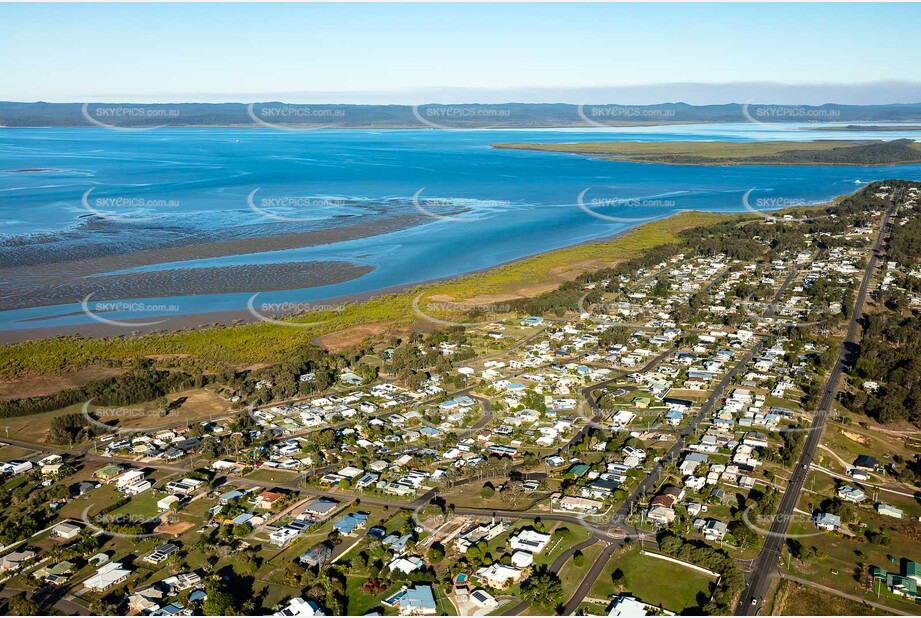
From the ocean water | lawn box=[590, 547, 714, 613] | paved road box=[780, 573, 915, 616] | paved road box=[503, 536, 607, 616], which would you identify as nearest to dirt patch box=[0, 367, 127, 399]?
the ocean water

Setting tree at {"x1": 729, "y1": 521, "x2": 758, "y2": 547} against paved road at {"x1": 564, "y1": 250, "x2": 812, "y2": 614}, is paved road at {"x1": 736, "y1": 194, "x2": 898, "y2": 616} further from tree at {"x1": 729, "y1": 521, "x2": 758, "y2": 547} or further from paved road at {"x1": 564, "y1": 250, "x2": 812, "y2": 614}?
paved road at {"x1": 564, "y1": 250, "x2": 812, "y2": 614}

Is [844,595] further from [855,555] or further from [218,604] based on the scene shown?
[218,604]

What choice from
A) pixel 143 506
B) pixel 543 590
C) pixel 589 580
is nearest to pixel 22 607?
pixel 143 506

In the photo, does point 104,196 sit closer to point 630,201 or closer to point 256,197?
point 256,197

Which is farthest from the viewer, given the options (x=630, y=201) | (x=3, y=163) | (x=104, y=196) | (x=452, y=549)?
(x=3, y=163)

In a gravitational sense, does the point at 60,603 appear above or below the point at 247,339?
below

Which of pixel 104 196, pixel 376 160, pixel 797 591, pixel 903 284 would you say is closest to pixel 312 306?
pixel 797 591

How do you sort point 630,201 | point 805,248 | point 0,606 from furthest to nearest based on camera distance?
1. point 630,201
2. point 805,248
3. point 0,606
